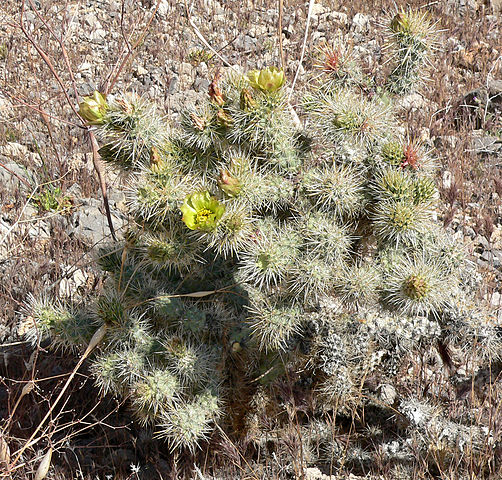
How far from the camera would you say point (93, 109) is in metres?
2.53

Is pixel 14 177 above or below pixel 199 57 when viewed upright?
below

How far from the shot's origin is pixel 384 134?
266 centimetres

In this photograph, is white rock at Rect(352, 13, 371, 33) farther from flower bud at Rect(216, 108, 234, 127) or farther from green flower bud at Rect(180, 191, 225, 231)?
green flower bud at Rect(180, 191, 225, 231)

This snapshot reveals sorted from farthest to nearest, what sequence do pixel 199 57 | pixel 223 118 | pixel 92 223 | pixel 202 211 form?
pixel 199 57 → pixel 92 223 → pixel 223 118 → pixel 202 211

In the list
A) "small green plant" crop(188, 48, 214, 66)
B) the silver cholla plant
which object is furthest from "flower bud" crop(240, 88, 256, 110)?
"small green plant" crop(188, 48, 214, 66)

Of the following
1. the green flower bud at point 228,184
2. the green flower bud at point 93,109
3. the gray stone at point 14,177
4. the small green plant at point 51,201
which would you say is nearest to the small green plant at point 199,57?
the gray stone at point 14,177

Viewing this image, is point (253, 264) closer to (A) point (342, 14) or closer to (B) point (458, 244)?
(B) point (458, 244)

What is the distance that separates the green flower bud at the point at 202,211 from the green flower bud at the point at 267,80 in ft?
1.65

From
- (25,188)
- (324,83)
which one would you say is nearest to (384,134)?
(324,83)

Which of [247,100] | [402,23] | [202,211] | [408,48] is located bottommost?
[202,211]

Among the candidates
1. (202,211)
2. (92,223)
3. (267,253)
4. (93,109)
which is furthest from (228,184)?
(92,223)

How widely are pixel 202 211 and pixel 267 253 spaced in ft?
1.04

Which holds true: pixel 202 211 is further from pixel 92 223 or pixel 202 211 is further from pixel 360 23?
pixel 360 23

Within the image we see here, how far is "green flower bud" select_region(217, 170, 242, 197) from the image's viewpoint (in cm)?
235
